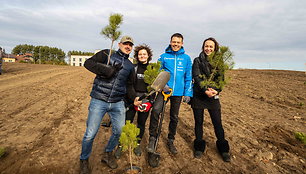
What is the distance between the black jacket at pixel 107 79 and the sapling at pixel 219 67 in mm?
1658

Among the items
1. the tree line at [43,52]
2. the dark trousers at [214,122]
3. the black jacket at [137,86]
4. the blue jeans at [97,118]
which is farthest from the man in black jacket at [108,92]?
the tree line at [43,52]

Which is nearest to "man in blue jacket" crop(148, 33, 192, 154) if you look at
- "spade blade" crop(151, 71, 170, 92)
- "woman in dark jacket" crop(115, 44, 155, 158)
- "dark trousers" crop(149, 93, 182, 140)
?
"dark trousers" crop(149, 93, 182, 140)

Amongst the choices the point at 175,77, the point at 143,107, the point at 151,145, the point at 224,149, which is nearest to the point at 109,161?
the point at 151,145

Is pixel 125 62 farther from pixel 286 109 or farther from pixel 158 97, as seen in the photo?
pixel 286 109

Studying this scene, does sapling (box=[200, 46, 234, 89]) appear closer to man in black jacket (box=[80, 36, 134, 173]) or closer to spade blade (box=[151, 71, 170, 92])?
spade blade (box=[151, 71, 170, 92])

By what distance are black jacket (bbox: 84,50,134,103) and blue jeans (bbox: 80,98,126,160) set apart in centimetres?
11

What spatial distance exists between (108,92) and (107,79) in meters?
0.24

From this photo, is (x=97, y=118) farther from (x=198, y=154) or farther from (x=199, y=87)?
(x=198, y=154)

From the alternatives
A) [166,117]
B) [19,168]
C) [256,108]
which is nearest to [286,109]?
[256,108]

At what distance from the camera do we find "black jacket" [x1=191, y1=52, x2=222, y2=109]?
3762 millimetres

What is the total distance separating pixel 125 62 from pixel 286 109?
29.0 feet

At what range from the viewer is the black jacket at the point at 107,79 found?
3.00m

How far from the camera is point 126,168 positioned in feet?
11.2

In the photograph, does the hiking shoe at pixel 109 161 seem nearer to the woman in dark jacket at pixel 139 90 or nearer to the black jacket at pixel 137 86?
the woman in dark jacket at pixel 139 90
